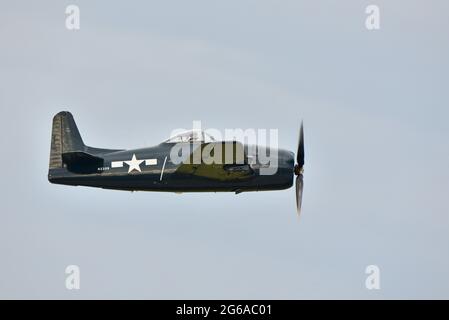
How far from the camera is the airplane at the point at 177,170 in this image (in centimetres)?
4197

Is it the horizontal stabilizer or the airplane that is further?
the horizontal stabilizer

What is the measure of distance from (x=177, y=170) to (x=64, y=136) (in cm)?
598

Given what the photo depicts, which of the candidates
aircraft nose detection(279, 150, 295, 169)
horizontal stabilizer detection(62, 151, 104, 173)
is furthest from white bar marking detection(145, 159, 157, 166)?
aircraft nose detection(279, 150, 295, 169)

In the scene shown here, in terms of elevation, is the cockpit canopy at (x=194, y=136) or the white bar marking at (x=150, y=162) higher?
the cockpit canopy at (x=194, y=136)

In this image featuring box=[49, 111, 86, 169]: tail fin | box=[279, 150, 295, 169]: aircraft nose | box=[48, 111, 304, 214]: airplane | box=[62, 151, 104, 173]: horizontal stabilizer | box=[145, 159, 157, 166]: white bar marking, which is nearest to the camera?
box=[48, 111, 304, 214]: airplane

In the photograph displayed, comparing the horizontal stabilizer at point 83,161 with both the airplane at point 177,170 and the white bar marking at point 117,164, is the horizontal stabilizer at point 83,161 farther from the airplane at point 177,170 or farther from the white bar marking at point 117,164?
the white bar marking at point 117,164

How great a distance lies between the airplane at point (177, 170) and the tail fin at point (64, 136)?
857 mm

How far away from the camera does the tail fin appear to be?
4522 centimetres

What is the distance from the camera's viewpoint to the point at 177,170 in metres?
42.3

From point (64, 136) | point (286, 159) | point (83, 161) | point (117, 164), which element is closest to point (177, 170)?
point (117, 164)

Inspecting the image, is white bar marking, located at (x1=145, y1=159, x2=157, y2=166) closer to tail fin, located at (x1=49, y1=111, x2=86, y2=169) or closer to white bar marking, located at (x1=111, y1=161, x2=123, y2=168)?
white bar marking, located at (x1=111, y1=161, x2=123, y2=168)

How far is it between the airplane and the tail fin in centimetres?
86

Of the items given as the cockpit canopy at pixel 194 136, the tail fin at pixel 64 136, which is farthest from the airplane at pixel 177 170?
the tail fin at pixel 64 136
